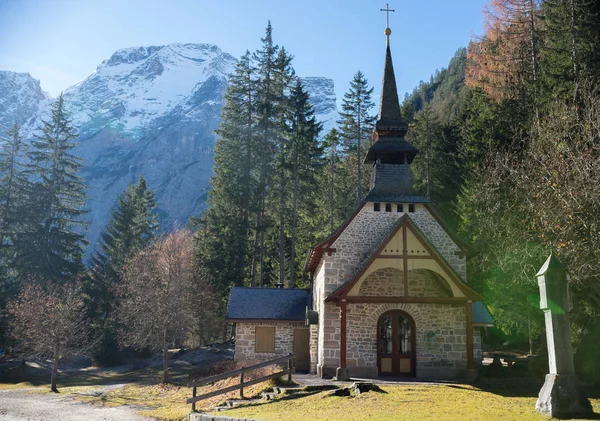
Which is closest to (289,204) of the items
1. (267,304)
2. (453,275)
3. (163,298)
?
(163,298)

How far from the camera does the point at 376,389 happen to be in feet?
51.3

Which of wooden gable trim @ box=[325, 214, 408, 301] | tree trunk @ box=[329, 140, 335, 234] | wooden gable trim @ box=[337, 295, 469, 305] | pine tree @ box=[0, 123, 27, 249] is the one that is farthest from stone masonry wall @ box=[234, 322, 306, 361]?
pine tree @ box=[0, 123, 27, 249]

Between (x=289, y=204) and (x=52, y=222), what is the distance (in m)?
21.6

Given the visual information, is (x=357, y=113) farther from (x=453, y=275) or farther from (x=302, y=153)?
(x=453, y=275)

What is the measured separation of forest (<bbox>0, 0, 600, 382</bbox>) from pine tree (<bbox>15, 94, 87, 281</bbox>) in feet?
0.47

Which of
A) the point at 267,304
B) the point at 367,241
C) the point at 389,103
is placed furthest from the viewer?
the point at 267,304

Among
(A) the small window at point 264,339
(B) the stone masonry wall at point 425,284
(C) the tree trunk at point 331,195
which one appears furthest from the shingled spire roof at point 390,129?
(C) the tree trunk at point 331,195

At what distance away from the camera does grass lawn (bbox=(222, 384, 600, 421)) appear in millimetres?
12016

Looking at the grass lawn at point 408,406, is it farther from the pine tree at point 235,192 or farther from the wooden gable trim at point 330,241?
the pine tree at point 235,192

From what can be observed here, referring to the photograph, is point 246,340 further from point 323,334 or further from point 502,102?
point 502,102

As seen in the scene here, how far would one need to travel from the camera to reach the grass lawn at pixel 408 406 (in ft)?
39.4

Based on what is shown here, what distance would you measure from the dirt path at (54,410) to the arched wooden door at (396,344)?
30.1ft

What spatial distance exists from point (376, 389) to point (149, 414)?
8.37 metres

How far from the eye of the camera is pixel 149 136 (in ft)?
497
